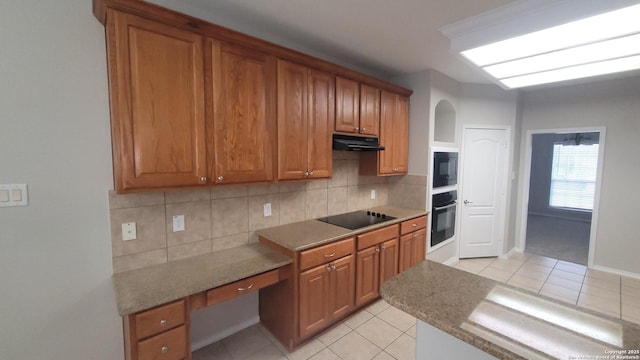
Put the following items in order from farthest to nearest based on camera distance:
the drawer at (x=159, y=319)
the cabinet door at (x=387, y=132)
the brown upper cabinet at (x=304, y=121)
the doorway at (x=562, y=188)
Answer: the doorway at (x=562, y=188) → the cabinet door at (x=387, y=132) → the brown upper cabinet at (x=304, y=121) → the drawer at (x=159, y=319)

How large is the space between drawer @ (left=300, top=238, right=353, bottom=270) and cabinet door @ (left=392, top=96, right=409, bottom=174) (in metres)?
1.41

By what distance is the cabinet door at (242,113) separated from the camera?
182 centimetres

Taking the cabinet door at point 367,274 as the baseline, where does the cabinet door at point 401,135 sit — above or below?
above

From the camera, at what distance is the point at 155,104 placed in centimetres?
157

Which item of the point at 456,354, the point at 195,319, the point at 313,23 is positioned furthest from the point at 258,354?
the point at 313,23

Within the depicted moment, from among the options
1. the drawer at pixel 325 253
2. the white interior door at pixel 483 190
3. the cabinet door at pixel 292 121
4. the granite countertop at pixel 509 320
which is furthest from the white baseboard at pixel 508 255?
the cabinet door at pixel 292 121

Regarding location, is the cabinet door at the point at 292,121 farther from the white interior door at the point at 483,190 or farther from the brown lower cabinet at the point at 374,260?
the white interior door at the point at 483,190

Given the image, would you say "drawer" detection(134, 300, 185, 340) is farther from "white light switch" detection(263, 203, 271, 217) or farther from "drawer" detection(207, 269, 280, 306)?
"white light switch" detection(263, 203, 271, 217)

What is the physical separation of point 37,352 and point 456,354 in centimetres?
229

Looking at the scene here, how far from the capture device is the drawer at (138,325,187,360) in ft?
4.68

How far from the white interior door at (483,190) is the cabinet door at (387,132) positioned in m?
1.43

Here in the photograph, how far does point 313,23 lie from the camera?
2.17 meters

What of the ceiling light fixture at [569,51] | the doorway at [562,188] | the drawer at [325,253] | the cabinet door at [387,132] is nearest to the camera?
the ceiling light fixture at [569,51]

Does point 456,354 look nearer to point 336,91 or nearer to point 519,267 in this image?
point 336,91
